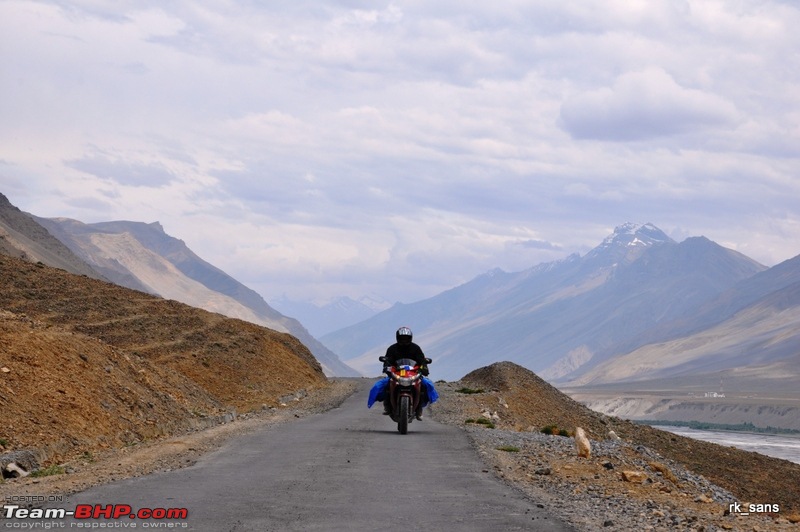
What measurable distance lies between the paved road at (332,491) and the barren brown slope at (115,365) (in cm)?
397

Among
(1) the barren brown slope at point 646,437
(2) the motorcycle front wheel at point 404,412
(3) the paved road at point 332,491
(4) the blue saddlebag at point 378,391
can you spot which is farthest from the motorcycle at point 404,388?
(1) the barren brown slope at point 646,437

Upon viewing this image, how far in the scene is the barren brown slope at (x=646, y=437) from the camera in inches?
1976

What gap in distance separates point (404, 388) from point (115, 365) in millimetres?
9181

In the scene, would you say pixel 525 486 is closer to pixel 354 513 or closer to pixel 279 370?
pixel 354 513

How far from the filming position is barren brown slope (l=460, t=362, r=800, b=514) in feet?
165

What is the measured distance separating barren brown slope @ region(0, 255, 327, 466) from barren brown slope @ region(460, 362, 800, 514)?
41.2ft

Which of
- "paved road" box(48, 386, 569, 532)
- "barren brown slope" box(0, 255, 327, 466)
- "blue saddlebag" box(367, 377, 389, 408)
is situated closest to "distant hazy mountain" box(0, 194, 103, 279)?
"barren brown slope" box(0, 255, 327, 466)

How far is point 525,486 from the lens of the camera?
1591 cm

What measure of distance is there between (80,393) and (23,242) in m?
140

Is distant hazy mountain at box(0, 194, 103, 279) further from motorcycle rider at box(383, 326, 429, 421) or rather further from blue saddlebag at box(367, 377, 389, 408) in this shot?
motorcycle rider at box(383, 326, 429, 421)

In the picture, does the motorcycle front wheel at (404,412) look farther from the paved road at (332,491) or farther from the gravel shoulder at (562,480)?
the paved road at (332,491)

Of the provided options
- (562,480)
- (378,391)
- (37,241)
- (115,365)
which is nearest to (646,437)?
(378,391)

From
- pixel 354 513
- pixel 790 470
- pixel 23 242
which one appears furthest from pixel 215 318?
pixel 23 242

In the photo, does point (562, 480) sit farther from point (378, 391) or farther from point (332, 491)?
point (378, 391)
